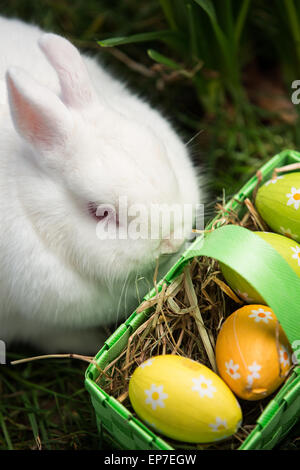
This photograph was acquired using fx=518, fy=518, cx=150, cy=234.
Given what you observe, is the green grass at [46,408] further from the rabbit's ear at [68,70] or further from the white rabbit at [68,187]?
the rabbit's ear at [68,70]

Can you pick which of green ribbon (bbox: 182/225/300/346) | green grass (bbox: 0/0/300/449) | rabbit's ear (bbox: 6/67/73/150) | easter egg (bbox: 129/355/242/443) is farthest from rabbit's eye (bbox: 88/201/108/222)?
green grass (bbox: 0/0/300/449)

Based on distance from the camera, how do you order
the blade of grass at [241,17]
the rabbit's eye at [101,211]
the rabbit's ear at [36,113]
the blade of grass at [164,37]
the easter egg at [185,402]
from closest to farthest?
1. the easter egg at [185,402]
2. the rabbit's ear at [36,113]
3. the rabbit's eye at [101,211]
4. the blade of grass at [164,37]
5. the blade of grass at [241,17]

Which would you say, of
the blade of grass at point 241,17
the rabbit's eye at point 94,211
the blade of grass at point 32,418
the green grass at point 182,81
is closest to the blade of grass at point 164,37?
the green grass at point 182,81

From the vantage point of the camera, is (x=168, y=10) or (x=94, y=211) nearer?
(x=94, y=211)

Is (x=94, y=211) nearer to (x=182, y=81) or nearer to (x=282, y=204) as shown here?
(x=282, y=204)

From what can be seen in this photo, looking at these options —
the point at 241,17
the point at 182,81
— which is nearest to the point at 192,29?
the point at 241,17
